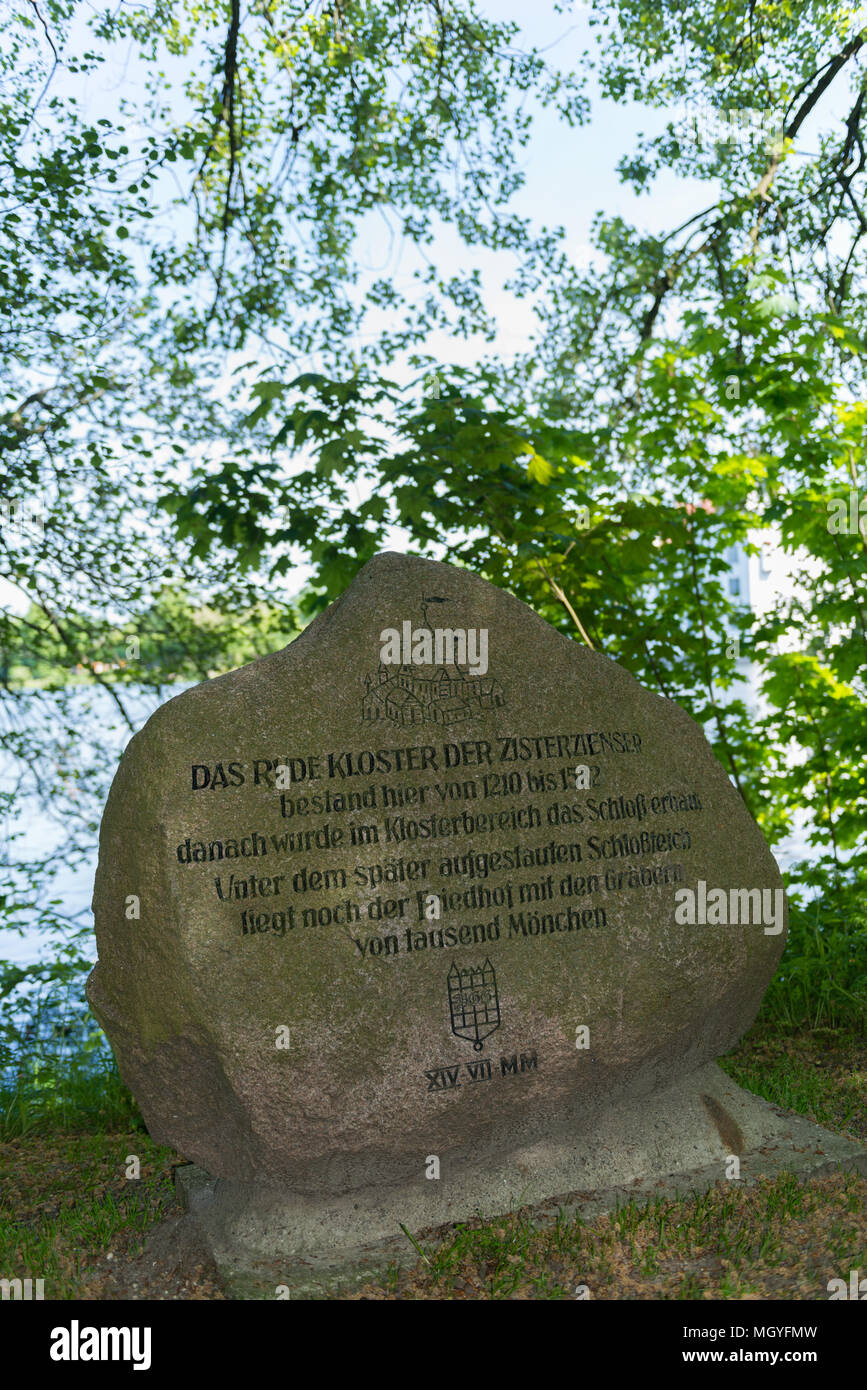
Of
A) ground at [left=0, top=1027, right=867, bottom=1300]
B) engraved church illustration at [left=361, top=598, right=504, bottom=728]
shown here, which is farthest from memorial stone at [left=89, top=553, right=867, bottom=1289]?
ground at [left=0, top=1027, right=867, bottom=1300]

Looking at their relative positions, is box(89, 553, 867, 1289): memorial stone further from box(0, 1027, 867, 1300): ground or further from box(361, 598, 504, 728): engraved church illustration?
box(0, 1027, 867, 1300): ground

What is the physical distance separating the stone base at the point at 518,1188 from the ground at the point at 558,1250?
8cm

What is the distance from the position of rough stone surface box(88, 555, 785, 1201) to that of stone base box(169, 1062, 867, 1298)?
68 mm

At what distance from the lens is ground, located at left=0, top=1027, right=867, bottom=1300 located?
3.72 meters

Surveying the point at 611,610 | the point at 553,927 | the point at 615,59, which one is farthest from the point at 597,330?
the point at 553,927

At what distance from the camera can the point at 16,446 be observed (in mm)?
8023

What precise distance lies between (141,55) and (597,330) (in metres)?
4.74

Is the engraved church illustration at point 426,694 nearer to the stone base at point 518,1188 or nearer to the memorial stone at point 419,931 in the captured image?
the memorial stone at point 419,931

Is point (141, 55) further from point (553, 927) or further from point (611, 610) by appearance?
point (553, 927)

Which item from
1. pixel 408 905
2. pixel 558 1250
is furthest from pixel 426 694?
pixel 558 1250

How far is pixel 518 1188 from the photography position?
4.21 metres

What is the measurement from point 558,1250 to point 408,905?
4.17 ft

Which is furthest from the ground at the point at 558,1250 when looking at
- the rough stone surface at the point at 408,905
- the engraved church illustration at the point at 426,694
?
the engraved church illustration at the point at 426,694

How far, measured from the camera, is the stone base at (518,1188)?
3873 millimetres
